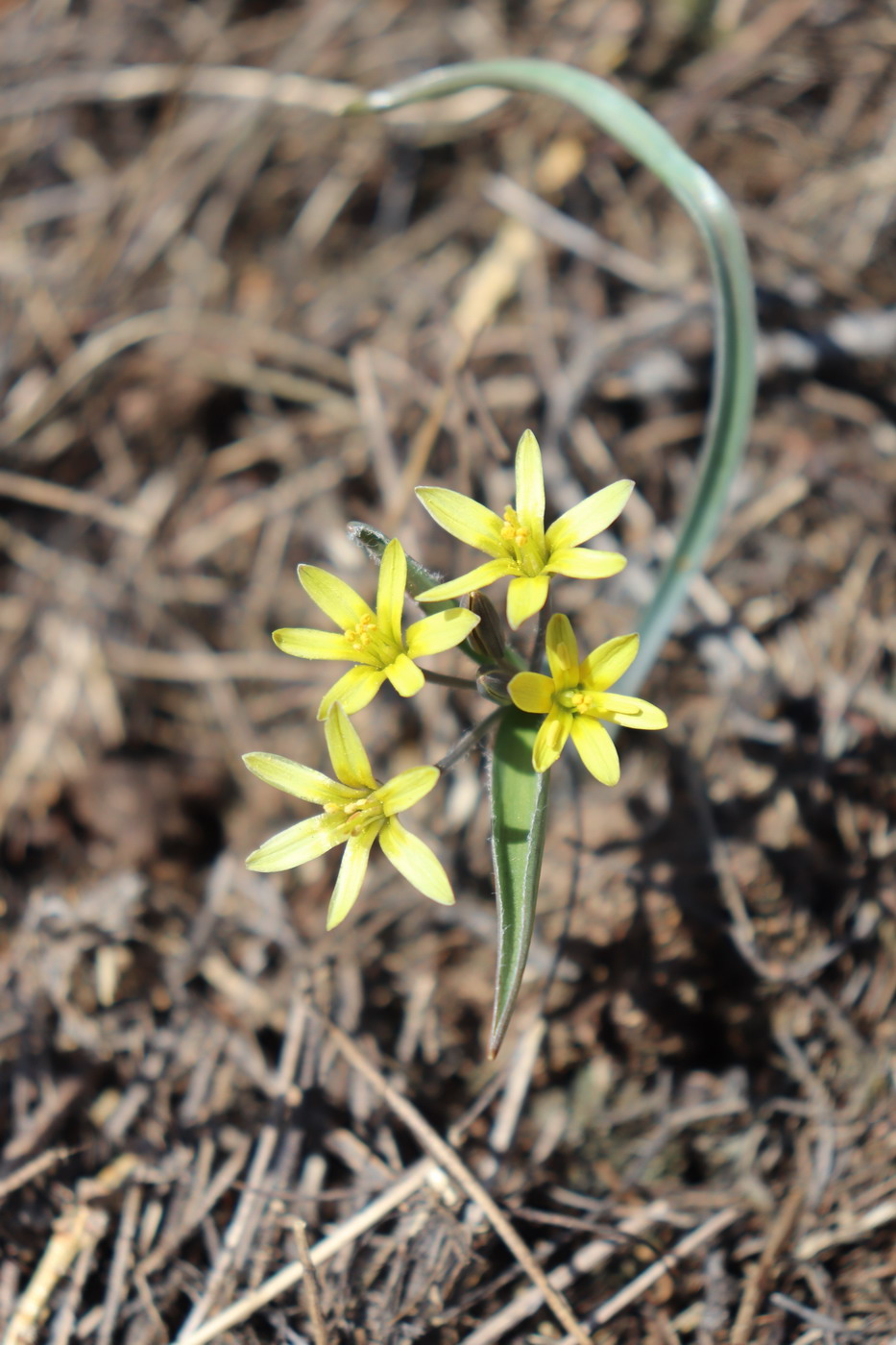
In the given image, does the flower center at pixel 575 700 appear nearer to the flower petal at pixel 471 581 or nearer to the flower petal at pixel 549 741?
the flower petal at pixel 549 741

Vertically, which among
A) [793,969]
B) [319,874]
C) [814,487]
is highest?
[814,487]

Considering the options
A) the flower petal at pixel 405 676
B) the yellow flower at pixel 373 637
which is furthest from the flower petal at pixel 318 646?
the flower petal at pixel 405 676

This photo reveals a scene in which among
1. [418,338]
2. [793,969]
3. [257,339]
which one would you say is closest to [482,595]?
[793,969]

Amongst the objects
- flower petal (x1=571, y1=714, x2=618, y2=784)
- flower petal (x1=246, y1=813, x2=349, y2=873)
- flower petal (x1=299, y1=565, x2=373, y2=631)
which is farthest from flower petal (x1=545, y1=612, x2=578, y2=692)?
flower petal (x1=246, y1=813, x2=349, y2=873)

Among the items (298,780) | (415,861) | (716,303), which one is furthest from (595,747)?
(716,303)

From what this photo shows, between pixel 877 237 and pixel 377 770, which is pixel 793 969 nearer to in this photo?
pixel 377 770
